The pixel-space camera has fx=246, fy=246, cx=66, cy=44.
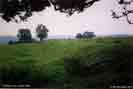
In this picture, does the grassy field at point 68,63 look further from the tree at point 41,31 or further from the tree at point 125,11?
the tree at point 125,11

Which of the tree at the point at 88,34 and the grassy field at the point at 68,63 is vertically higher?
the tree at the point at 88,34

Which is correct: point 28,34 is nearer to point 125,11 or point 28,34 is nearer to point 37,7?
point 37,7

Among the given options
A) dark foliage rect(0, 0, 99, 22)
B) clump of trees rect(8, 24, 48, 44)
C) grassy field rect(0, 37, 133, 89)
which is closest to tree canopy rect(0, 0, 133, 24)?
dark foliage rect(0, 0, 99, 22)

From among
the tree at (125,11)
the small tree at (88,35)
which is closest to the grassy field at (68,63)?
the small tree at (88,35)

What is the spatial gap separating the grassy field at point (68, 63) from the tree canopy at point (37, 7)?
0.75 feet

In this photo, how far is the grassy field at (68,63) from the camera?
188 centimetres

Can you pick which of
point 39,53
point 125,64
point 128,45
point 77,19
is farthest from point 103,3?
point 39,53

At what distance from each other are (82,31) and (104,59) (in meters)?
0.28

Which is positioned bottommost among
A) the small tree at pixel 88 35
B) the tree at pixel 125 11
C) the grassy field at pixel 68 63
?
the grassy field at pixel 68 63

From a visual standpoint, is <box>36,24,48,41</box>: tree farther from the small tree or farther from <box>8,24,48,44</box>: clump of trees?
the small tree

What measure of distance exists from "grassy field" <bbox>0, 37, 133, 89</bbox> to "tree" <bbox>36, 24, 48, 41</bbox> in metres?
0.06

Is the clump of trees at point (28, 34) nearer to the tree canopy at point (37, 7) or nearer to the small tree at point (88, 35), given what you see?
the tree canopy at point (37, 7)

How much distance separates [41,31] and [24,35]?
5.6 inches

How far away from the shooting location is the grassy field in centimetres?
188
